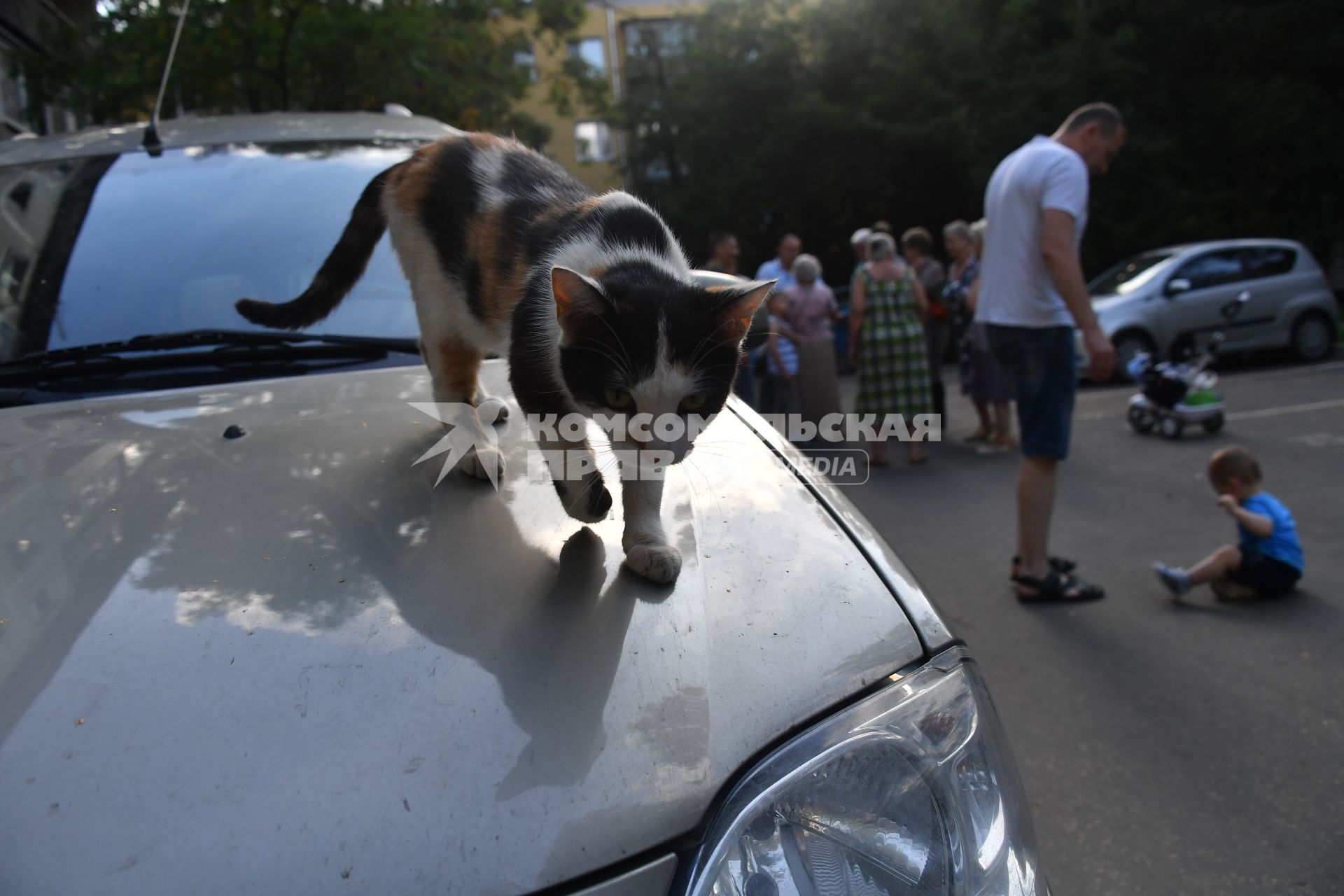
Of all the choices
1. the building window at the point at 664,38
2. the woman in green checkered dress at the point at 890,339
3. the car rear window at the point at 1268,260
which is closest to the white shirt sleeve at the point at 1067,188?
the woman in green checkered dress at the point at 890,339

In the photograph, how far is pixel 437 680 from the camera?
3.88ft

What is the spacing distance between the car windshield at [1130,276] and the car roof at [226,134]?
430 inches

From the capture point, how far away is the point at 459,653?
1231 mm

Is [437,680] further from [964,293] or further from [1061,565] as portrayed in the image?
[964,293]

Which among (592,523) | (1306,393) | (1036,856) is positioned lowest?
(1306,393)

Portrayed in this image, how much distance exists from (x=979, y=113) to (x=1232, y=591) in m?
17.4

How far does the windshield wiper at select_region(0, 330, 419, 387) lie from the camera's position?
2.06 metres

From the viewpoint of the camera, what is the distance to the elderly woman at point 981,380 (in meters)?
7.61

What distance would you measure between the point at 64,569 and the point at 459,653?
0.63 meters

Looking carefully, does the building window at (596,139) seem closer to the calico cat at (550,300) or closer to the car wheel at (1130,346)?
the car wheel at (1130,346)

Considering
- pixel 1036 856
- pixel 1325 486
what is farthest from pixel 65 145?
pixel 1325 486

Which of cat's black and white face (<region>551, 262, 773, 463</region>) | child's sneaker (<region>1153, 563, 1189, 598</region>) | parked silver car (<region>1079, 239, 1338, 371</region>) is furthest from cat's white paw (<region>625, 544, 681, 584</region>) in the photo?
parked silver car (<region>1079, 239, 1338, 371</region>)

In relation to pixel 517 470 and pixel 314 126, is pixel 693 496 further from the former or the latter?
pixel 314 126

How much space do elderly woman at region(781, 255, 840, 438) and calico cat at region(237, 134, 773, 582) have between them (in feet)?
17.5
